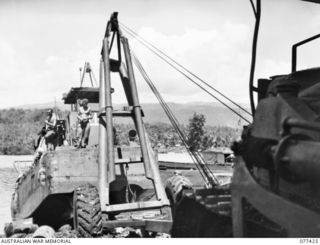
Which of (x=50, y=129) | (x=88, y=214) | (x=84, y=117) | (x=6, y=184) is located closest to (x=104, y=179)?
(x=88, y=214)

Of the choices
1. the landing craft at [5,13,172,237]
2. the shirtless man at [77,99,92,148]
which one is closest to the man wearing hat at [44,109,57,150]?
the landing craft at [5,13,172,237]

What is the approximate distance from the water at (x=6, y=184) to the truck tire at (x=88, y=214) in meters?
4.94

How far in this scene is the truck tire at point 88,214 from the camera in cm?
511

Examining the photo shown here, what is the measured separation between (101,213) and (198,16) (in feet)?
7.24

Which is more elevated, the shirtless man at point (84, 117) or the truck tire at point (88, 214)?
the shirtless man at point (84, 117)

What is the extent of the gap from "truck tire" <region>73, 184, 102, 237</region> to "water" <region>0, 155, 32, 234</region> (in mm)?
4938

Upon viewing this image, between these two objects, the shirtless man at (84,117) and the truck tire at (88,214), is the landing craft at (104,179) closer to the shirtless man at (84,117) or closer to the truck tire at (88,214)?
the truck tire at (88,214)

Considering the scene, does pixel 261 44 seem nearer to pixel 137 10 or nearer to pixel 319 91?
pixel 137 10

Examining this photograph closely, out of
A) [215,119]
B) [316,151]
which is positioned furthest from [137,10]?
[215,119]

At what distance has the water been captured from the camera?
39.9 ft

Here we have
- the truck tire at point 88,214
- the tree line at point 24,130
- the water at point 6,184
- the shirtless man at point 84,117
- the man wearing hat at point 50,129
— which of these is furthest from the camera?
the tree line at point 24,130

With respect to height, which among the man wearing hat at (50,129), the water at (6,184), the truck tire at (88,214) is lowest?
the water at (6,184)

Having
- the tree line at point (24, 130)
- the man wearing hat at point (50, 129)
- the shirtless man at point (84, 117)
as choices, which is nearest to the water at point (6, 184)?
the tree line at point (24, 130)

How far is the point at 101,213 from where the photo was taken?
5191 mm
